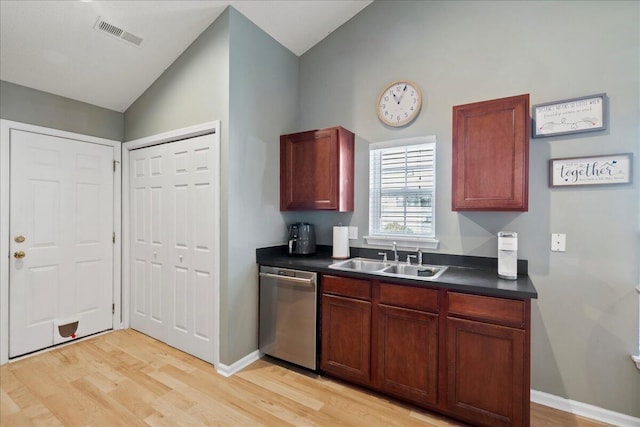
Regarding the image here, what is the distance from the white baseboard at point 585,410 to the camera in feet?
6.47

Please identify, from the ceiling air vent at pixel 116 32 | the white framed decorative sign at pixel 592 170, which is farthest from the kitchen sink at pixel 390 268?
the ceiling air vent at pixel 116 32

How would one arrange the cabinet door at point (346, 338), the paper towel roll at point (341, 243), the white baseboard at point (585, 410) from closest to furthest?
1. the white baseboard at point (585, 410)
2. the cabinet door at point (346, 338)
3. the paper towel roll at point (341, 243)

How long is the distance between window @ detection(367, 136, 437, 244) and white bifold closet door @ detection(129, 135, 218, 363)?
1.53 m

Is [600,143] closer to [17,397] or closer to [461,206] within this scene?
[461,206]

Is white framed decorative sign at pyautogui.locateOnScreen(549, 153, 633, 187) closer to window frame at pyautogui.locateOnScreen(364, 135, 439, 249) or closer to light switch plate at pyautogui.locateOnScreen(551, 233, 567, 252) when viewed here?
light switch plate at pyautogui.locateOnScreen(551, 233, 567, 252)

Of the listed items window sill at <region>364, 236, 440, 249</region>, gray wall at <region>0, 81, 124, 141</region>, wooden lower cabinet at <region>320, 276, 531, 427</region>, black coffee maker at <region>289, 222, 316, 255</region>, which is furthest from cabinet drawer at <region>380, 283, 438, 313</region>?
gray wall at <region>0, 81, 124, 141</region>

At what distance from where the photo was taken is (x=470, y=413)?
190 cm

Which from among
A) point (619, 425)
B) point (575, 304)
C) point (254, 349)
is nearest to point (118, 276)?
point (254, 349)

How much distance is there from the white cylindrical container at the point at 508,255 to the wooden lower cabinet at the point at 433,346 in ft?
1.18

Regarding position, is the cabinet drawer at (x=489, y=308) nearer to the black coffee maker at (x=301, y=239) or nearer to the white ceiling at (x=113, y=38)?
the black coffee maker at (x=301, y=239)

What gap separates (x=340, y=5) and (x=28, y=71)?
2924 mm

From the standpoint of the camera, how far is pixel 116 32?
101 inches

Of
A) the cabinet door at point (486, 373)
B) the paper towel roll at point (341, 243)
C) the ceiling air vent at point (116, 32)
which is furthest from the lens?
the paper towel roll at point (341, 243)

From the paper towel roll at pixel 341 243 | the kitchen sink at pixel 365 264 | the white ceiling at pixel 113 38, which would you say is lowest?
the kitchen sink at pixel 365 264
